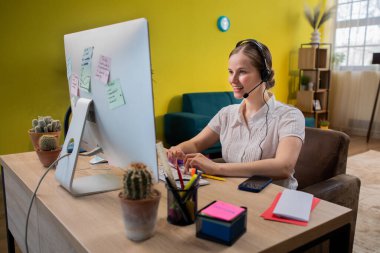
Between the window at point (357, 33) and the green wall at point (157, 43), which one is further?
the window at point (357, 33)

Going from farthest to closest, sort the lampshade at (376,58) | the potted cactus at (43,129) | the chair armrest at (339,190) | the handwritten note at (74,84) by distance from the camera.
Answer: the lampshade at (376,58) < the potted cactus at (43,129) < the chair armrest at (339,190) < the handwritten note at (74,84)

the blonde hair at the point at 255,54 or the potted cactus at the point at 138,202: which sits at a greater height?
the blonde hair at the point at 255,54

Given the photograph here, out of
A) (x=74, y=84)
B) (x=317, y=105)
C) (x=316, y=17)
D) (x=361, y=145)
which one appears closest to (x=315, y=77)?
(x=317, y=105)

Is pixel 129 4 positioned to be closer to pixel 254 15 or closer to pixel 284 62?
pixel 254 15

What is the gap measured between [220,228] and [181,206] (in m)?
0.14

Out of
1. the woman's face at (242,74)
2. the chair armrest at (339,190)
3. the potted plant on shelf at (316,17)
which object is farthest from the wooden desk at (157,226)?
the potted plant on shelf at (316,17)

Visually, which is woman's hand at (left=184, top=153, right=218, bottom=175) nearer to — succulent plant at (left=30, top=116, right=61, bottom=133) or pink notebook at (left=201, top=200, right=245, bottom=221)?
pink notebook at (left=201, top=200, right=245, bottom=221)

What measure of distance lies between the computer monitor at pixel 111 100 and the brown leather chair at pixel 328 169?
775mm

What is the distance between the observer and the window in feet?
Result: 18.2

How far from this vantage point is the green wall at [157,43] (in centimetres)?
337

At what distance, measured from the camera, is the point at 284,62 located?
577cm

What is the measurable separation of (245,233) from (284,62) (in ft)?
17.4

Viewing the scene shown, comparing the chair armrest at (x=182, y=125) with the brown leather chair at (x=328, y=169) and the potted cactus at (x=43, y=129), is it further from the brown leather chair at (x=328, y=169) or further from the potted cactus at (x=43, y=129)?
the potted cactus at (x=43, y=129)

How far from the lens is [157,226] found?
0.88 metres
